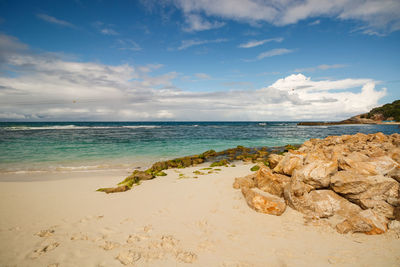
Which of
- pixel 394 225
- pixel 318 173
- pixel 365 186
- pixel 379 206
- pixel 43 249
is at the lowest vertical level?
pixel 43 249

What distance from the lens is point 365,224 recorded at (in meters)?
5.19

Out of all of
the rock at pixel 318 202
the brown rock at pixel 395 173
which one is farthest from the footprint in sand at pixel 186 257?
the brown rock at pixel 395 173

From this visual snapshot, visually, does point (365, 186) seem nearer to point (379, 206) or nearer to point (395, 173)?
point (379, 206)

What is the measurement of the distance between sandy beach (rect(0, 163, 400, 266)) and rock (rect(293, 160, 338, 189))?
1.21 meters

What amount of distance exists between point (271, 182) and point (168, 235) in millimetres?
4591

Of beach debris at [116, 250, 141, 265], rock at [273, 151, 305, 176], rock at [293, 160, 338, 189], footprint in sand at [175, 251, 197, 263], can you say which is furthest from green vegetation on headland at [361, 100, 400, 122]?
beach debris at [116, 250, 141, 265]

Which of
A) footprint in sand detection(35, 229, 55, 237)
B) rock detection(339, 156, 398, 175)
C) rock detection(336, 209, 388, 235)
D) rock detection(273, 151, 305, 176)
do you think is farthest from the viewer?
rock detection(273, 151, 305, 176)

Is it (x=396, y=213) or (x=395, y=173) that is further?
(x=395, y=173)

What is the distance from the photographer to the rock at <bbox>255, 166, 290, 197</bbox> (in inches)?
294

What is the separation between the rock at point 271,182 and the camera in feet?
24.5

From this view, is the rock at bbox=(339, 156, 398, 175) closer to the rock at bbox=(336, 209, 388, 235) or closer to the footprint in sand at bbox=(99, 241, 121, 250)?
the rock at bbox=(336, 209, 388, 235)

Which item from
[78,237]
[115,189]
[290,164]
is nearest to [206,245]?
[78,237]

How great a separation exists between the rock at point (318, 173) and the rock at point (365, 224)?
1280mm

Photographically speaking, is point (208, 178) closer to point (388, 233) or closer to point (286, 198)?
point (286, 198)
